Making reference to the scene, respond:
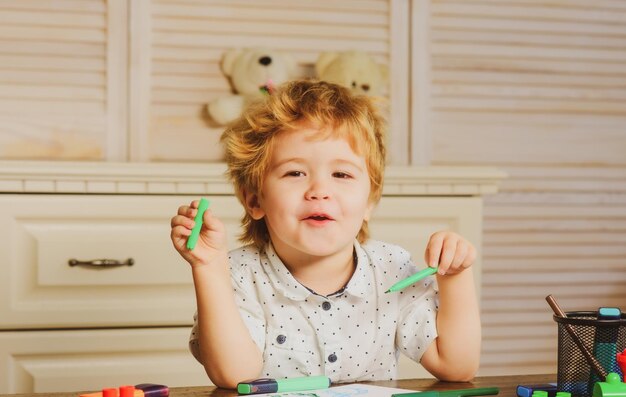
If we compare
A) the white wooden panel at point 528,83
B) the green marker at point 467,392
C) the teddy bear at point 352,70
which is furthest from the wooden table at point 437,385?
the white wooden panel at point 528,83

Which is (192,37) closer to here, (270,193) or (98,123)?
(98,123)

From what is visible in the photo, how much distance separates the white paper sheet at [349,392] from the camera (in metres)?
0.90

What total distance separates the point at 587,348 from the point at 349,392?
23 centimetres

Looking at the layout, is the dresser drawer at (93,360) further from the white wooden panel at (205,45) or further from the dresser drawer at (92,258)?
the white wooden panel at (205,45)

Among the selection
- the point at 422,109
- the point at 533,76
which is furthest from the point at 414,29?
the point at 533,76

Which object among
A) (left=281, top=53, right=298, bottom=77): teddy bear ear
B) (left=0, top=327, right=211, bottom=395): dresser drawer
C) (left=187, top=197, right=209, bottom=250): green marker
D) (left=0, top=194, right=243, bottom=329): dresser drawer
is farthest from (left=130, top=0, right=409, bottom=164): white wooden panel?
(left=187, top=197, right=209, bottom=250): green marker

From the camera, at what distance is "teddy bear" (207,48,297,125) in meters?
2.21

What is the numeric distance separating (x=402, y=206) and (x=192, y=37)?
0.69 meters

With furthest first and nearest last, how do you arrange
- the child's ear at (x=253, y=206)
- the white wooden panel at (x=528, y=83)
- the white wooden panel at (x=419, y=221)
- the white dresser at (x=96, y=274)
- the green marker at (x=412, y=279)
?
the white wooden panel at (x=528, y=83)
the white wooden panel at (x=419, y=221)
the white dresser at (x=96, y=274)
the child's ear at (x=253, y=206)
the green marker at (x=412, y=279)

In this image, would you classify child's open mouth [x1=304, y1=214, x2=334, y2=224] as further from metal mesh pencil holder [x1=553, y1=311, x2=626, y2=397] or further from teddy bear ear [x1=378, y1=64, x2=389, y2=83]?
teddy bear ear [x1=378, y1=64, x2=389, y2=83]

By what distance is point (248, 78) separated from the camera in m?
2.22

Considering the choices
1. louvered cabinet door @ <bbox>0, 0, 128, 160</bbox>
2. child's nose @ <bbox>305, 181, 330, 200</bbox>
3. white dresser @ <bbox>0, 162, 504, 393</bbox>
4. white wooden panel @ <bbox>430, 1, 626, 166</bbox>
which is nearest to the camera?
child's nose @ <bbox>305, 181, 330, 200</bbox>

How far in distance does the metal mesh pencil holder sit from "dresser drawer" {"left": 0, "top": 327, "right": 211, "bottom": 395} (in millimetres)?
1092

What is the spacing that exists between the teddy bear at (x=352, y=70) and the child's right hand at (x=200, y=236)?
3.97ft
